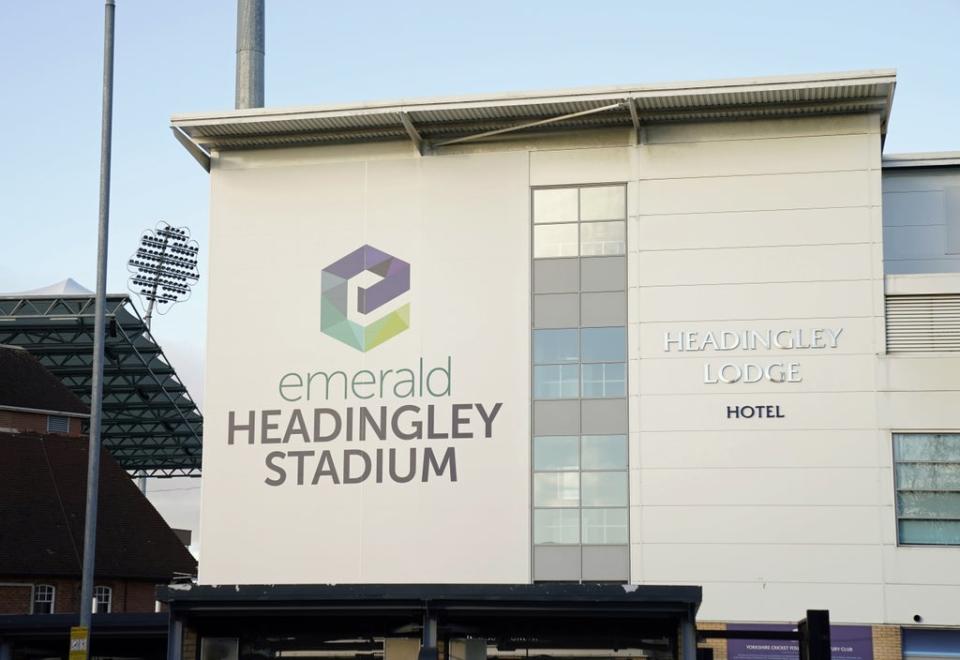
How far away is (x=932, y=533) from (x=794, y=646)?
4140 mm

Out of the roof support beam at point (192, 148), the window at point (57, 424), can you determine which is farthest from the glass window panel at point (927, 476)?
the window at point (57, 424)

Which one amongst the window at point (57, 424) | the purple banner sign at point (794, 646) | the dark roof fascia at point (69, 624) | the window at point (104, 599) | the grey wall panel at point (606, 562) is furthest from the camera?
the window at point (57, 424)

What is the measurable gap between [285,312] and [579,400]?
Result: 806 centimetres

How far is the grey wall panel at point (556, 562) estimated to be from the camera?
3450cm

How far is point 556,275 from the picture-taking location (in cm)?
3616

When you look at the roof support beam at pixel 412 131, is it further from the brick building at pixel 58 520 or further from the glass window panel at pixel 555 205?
the brick building at pixel 58 520

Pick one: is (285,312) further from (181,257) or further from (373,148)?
(181,257)

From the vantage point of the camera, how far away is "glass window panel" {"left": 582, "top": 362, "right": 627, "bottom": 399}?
35.3m

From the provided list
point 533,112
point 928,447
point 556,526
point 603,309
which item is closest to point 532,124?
point 533,112

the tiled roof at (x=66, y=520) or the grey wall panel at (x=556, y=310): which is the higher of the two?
the grey wall panel at (x=556, y=310)

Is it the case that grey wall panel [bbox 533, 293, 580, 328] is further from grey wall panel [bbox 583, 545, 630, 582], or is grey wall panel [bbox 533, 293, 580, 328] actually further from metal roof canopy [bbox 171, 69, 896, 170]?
grey wall panel [bbox 583, 545, 630, 582]

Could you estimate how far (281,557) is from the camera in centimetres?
3591

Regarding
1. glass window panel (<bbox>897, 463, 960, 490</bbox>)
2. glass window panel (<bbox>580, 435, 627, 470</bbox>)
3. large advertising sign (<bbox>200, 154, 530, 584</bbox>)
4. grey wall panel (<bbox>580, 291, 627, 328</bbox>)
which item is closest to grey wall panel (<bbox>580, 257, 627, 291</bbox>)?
grey wall panel (<bbox>580, 291, 627, 328</bbox>)

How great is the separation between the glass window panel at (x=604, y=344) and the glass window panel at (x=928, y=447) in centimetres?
685
